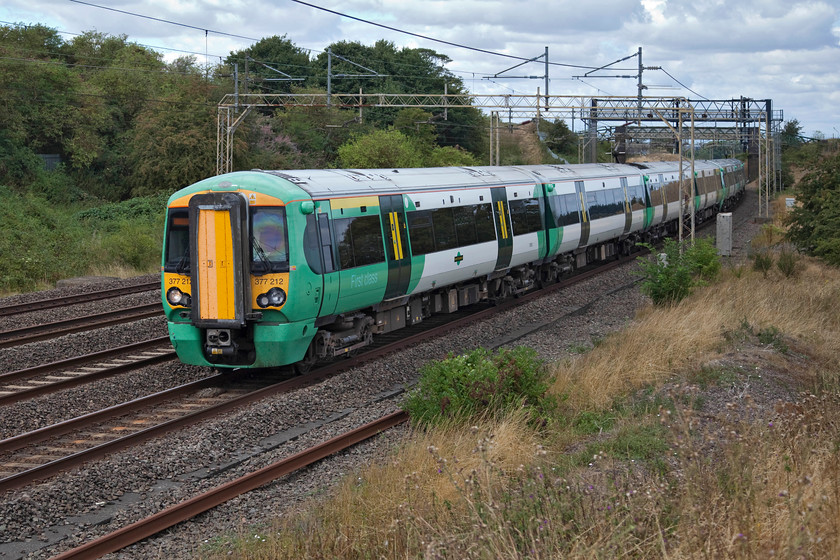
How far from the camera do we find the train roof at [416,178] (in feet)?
41.3

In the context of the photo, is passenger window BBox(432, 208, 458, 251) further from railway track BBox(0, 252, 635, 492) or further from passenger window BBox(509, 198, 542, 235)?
passenger window BBox(509, 198, 542, 235)

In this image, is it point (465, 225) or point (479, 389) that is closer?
point (479, 389)

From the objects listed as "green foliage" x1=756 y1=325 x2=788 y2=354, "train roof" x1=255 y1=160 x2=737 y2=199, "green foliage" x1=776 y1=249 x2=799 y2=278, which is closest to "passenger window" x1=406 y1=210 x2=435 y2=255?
"train roof" x1=255 y1=160 x2=737 y2=199

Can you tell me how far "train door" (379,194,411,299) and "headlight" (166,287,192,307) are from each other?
129 inches

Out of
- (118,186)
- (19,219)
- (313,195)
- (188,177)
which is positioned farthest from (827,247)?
(118,186)

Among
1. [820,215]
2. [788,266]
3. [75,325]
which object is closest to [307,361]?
[75,325]

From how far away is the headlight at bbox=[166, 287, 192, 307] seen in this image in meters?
11.9

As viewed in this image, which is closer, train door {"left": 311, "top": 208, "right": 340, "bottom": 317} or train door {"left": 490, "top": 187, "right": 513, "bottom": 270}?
train door {"left": 311, "top": 208, "right": 340, "bottom": 317}

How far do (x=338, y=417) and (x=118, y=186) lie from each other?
127 feet

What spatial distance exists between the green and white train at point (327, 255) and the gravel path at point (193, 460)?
0.82m

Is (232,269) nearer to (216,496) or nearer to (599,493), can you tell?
(216,496)

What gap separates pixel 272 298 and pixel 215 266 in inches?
33.9

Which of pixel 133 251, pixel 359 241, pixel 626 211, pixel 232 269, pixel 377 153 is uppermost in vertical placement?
pixel 377 153

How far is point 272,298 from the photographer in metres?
11.5
